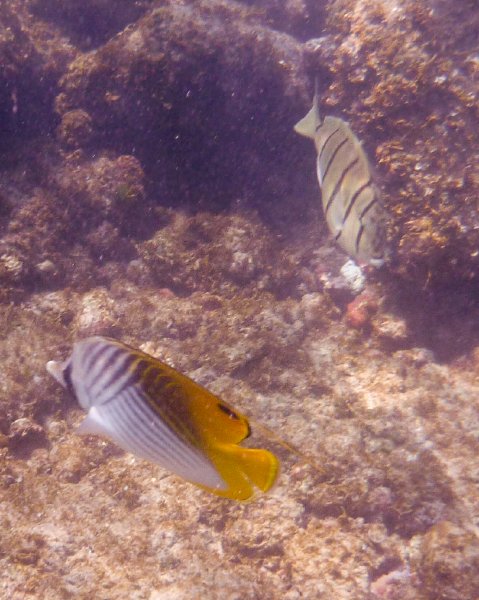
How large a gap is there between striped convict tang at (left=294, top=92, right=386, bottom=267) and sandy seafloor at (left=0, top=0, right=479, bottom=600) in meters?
1.99

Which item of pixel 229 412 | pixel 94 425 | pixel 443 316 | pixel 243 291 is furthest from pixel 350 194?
pixel 443 316

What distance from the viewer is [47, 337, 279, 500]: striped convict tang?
1.25 m

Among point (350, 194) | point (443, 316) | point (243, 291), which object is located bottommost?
point (443, 316)

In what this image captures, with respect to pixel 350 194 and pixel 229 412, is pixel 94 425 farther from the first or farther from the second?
pixel 350 194

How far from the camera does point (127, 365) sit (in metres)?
1.34

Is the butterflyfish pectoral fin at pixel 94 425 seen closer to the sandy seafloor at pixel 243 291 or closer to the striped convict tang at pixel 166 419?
the striped convict tang at pixel 166 419

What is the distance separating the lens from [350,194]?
8.73ft

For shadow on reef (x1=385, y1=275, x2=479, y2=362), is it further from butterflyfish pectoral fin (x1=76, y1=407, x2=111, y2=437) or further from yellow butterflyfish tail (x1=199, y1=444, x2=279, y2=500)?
butterflyfish pectoral fin (x1=76, y1=407, x2=111, y2=437)

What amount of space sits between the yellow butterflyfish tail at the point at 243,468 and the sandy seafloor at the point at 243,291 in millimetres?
2614

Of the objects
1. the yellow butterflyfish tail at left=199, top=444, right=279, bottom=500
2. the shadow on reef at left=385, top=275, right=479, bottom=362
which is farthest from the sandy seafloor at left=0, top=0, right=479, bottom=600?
the yellow butterflyfish tail at left=199, top=444, right=279, bottom=500

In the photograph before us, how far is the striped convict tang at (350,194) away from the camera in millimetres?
2631

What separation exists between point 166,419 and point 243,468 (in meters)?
0.26

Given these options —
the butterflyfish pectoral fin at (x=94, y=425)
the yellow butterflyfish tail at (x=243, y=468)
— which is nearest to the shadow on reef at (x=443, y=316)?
the yellow butterflyfish tail at (x=243, y=468)

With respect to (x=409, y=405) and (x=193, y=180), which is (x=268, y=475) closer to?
(x=409, y=405)
